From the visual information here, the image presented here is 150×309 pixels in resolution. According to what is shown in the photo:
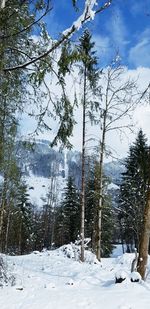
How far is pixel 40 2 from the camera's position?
6621 mm

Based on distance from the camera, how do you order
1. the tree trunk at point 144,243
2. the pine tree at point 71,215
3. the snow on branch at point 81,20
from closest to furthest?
the snow on branch at point 81,20
the tree trunk at point 144,243
the pine tree at point 71,215

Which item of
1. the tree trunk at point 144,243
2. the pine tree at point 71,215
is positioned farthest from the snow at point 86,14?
the pine tree at point 71,215

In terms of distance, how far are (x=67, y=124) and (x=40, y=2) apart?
222cm

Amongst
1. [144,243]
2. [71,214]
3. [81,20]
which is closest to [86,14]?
[81,20]

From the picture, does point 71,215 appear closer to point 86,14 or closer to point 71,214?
point 71,214

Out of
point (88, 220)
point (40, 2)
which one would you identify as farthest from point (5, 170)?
point (88, 220)

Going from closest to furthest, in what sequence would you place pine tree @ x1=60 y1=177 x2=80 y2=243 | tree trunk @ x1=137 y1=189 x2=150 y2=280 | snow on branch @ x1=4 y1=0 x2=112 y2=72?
snow on branch @ x1=4 y1=0 x2=112 y2=72 < tree trunk @ x1=137 y1=189 x2=150 y2=280 < pine tree @ x1=60 y1=177 x2=80 y2=243

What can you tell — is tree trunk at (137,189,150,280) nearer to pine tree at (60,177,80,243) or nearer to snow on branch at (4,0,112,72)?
snow on branch at (4,0,112,72)

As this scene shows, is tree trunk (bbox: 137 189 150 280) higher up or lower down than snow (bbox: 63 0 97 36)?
lower down

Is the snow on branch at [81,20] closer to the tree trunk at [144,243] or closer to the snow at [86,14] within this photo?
the snow at [86,14]

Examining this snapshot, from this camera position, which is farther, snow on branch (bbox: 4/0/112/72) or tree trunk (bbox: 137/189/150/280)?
tree trunk (bbox: 137/189/150/280)

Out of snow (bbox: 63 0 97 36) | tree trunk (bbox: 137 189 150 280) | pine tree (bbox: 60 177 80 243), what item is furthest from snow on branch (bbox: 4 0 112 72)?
pine tree (bbox: 60 177 80 243)

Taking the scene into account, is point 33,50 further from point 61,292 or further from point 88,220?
point 88,220

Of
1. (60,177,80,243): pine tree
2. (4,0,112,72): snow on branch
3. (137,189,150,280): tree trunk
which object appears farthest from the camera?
(60,177,80,243): pine tree
